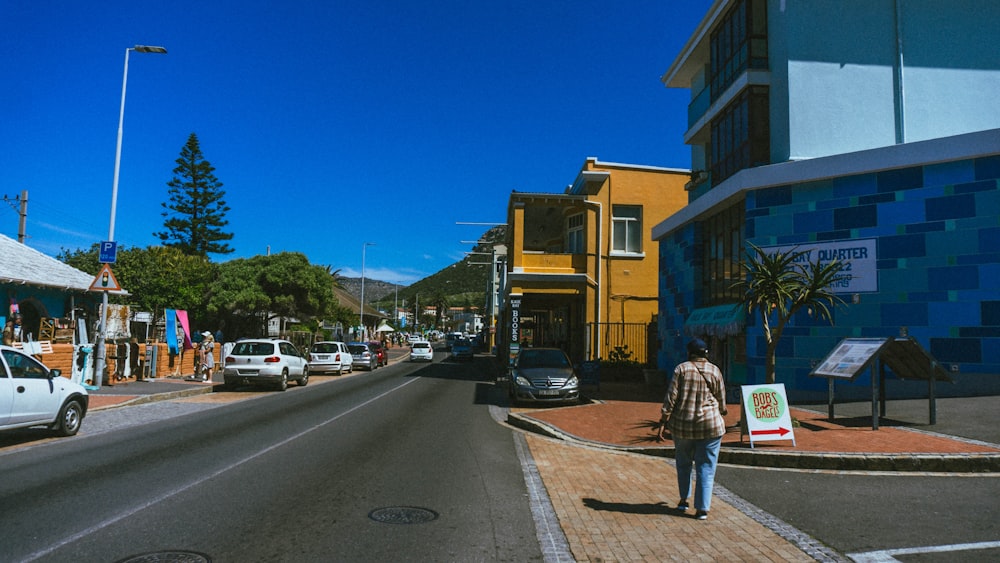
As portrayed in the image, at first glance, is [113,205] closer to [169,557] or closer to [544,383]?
[544,383]

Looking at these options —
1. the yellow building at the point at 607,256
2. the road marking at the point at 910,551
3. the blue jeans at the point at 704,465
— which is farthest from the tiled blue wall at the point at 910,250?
the yellow building at the point at 607,256

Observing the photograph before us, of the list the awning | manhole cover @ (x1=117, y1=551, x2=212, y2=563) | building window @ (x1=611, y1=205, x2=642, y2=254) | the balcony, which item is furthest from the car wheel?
building window @ (x1=611, y1=205, x2=642, y2=254)

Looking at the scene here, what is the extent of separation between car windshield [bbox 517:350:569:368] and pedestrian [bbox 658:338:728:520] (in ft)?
37.7

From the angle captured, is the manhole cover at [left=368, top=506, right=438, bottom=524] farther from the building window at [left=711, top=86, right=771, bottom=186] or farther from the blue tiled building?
the building window at [left=711, top=86, right=771, bottom=186]

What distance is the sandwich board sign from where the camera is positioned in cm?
976

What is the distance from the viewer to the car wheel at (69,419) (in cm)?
1084

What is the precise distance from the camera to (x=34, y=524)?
5.70 metres

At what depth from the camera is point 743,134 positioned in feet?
62.4

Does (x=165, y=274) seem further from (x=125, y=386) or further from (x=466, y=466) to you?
(x=466, y=466)

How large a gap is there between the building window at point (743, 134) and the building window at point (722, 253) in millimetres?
1408

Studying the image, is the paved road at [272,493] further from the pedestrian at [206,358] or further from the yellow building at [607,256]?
the yellow building at [607,256]

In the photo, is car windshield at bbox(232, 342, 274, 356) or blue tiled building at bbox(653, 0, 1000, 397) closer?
blue tiled building at bbox(653, 0, 1000, 397)

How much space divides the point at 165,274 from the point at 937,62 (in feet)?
115

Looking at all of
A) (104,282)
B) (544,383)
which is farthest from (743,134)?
(104,282)
